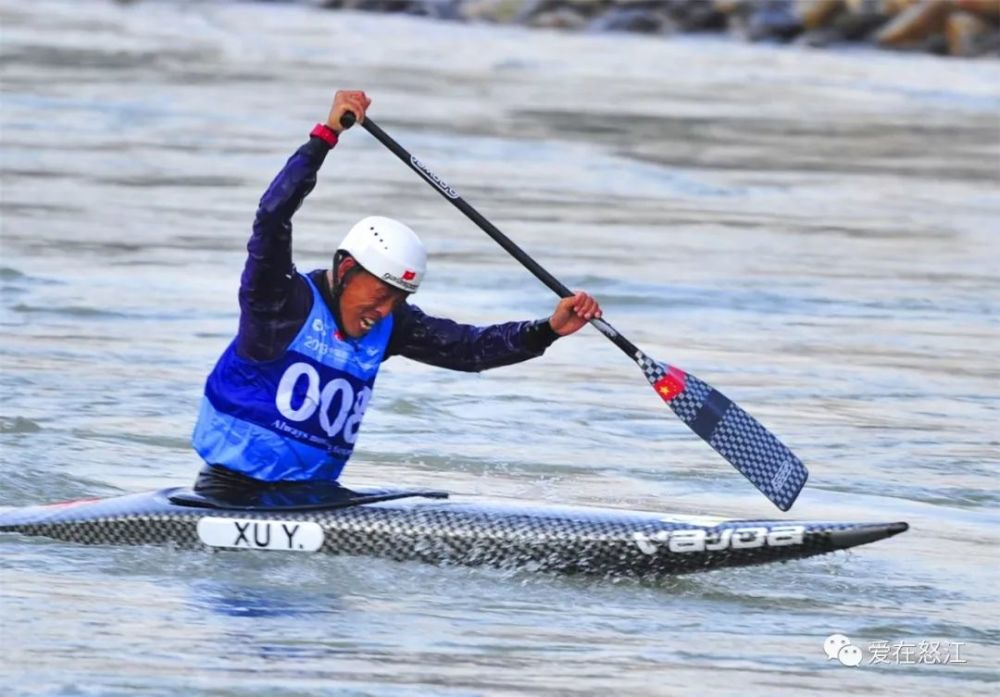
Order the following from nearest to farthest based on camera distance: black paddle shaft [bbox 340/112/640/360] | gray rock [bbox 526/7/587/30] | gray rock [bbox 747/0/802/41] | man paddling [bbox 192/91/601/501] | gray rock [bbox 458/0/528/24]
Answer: man paddling [bbox 192/91/601/501], black paddle shaft [bbox 340/112/640/360], gray rock [bbox 747/0/802/41], gray rock [bbox 526/7/587/30], gray rock [bbox 458/0/528/24]

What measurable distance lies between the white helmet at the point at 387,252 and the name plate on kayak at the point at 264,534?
0.88 meters

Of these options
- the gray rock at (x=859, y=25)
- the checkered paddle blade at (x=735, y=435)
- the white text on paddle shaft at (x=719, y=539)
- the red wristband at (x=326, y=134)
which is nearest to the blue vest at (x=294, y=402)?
the red wristband at (x=326, y=134)

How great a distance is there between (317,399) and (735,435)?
175cm

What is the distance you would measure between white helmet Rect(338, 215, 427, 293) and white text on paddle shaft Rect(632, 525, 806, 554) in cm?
116

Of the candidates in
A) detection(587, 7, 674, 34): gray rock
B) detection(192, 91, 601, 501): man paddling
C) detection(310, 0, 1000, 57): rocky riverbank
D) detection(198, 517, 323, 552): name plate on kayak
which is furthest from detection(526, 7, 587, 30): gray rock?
detection(198, 517, 323, 552): name plate on kayak

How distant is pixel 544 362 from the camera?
1252 centimetres

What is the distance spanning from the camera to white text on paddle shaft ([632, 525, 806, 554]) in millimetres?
7492

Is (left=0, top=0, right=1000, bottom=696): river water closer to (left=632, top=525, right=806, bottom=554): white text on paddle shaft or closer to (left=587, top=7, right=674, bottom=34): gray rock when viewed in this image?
(left=632, top=525, right=806, bottom=554): white text on paddle shaft

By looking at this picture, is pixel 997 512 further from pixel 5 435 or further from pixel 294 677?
pixel 5 435

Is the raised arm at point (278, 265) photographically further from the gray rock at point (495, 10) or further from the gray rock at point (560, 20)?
the gray rock at point (495, 10)

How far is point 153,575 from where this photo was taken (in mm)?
7648

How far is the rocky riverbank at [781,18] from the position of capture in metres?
36.0

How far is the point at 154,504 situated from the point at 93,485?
1.34 metres

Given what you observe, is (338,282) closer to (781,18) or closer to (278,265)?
(278,265)
